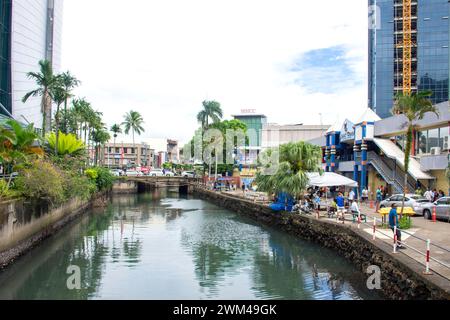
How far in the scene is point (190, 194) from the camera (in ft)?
293

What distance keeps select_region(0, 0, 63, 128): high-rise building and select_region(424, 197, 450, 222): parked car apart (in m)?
45.0

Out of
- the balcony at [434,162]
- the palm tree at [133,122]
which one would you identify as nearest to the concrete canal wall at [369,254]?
the balcony at [434,162]

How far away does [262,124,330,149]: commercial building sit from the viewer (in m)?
115

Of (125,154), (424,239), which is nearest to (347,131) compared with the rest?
(424,239)

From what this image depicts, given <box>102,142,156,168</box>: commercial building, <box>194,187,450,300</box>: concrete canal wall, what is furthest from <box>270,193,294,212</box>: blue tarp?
<box>102,142,156,168</box>: commercial building

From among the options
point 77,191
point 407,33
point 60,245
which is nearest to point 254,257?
point 60,245

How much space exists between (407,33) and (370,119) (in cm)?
7597

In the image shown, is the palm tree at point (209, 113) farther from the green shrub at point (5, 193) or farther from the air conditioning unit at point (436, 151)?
the green shrub at point (5, 193)

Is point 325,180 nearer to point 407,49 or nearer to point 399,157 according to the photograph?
point 399,157

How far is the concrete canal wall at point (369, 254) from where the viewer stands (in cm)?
1264

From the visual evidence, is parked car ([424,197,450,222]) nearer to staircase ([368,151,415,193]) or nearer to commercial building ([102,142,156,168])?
staircase ([368,151,415,193])

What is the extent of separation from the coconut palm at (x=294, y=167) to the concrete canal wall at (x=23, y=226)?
15.5 meters

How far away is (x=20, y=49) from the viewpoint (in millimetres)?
64250
